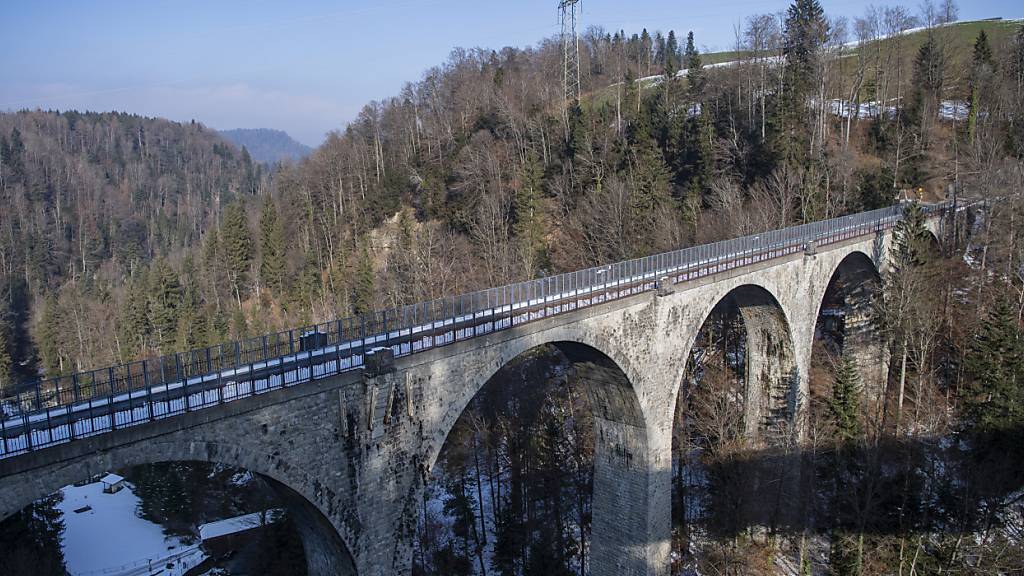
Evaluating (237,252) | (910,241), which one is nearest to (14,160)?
(237,252)

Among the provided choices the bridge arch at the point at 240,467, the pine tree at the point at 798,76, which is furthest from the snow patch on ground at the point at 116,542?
the pine tree at the point at 798,76

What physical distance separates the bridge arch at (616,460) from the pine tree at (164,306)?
41516 mm

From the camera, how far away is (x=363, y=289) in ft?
156

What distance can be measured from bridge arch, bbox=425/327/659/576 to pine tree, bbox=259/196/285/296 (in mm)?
42556

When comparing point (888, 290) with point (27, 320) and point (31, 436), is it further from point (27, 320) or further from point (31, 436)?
point (27, 320)

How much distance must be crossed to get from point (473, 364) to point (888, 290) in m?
24.1

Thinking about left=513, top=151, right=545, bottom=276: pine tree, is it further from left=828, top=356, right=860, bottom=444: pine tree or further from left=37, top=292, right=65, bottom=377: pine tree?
left=37, top=292, right=65, bottom=377: pine tree

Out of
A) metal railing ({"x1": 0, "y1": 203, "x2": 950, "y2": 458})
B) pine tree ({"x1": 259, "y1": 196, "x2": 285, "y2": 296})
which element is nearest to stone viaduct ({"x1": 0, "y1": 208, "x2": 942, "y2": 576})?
metal railing ({"x1": 0, "y1": 203, "x2": 950, "y2": 458})

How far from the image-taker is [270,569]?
2866cm

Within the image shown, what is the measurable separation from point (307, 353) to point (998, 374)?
2598 cm

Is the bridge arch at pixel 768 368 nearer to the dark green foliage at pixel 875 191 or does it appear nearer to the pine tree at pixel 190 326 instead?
the dark green foliage at pixel 875 191

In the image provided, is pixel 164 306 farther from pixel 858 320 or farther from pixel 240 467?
pixel 858 320

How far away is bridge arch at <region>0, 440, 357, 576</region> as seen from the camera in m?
10.5

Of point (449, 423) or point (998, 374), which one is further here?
point (998, 374)
